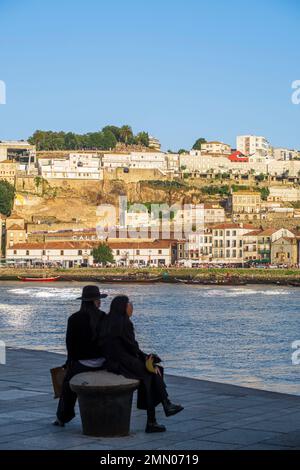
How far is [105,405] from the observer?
22.3ft

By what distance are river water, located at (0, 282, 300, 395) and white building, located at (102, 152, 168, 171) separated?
2487 inches

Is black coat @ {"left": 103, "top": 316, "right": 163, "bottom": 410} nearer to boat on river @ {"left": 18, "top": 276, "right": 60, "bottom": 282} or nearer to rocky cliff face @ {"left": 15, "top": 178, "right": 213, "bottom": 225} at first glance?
boat on river @ {"left": 18, "top": 276, "right": 60, "bottom": 282}

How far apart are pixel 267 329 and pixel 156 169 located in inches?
3323

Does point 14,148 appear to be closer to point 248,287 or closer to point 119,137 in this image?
point 119,137

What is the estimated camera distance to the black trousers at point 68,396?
720 centimetres

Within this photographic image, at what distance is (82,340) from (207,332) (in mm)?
18762

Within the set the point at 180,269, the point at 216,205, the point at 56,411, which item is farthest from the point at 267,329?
the point at 216,205

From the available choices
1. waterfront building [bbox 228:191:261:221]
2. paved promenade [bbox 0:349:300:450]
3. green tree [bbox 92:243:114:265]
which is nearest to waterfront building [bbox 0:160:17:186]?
waterfront building [bbox 228:191:261:221]

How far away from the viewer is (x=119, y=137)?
133250mm

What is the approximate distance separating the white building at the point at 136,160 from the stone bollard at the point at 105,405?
104 meters

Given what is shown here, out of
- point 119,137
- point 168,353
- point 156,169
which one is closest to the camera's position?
point 168,353

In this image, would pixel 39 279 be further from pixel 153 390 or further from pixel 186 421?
pixel 153 390

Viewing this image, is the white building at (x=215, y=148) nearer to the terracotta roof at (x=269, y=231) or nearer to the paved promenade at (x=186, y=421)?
the terracotta roof at (x=269, y=231)

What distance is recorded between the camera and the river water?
1475cm
